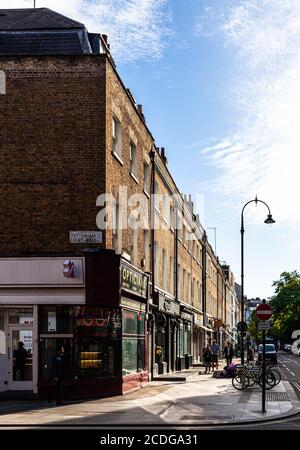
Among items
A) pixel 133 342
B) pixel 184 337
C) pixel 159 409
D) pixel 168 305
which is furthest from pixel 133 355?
pixel 184 337

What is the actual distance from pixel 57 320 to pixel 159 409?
4.95 metres

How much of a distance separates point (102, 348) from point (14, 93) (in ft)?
29.6

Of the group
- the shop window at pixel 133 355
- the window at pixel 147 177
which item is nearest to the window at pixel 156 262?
the window at pixel 147 177

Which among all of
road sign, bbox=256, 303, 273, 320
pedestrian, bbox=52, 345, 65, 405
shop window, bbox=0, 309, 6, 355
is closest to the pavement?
pedestrian, bbox=52, 345, 65, 405

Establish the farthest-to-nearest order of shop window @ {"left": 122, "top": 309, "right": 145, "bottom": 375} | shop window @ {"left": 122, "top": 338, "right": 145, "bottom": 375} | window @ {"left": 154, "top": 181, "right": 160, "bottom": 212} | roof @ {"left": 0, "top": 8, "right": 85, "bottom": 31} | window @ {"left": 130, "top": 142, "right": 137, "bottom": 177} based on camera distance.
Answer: window @ {"left": 154, "top": 181, "right": 160, "bottom": 212}, window @ {"left": 130, "top": 142, "right": 137, "bottom": 177}, roof @ {"left": 0, "top": 8, "right": 85, "bottom": 31}, shop window @ {"left": 122, "top": 338, "right": 145, "bottom": 375}, shop window @ {"left": 122, "top": 309, "right": 145, "bottom": 375}

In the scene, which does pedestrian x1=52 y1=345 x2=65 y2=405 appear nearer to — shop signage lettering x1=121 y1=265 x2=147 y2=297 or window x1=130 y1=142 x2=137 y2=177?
shop signage lettering x1=121 y1=265 x2=147 y2=297

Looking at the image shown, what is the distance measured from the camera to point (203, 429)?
16000 millimetres

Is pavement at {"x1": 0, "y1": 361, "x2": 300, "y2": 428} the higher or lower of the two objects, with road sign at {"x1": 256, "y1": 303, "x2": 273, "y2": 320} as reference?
lower

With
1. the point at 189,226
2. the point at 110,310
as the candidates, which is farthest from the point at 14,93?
the point at 189,226

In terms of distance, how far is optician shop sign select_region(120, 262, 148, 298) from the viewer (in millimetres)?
23984

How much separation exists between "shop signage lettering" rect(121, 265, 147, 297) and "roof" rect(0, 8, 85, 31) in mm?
8933

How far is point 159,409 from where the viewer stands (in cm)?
1991

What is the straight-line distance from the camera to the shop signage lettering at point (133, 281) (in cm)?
2402

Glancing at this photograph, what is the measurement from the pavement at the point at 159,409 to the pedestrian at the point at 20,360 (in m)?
1.49
